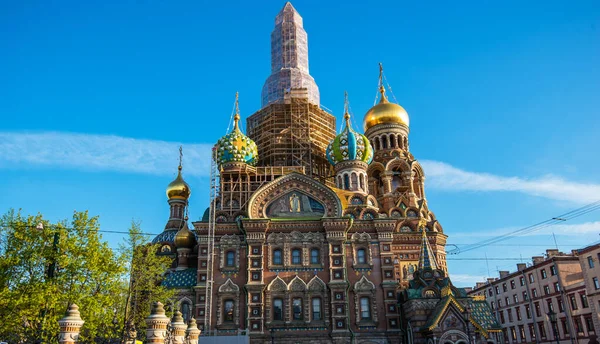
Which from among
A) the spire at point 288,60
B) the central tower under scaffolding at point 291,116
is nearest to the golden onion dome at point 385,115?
the central tower under scaffolding at point 291,116

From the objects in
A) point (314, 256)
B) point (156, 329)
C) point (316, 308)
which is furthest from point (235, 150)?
point (156, 329)

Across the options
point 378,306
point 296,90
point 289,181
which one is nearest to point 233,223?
point 289,181

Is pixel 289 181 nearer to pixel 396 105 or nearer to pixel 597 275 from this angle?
pixel 396 105

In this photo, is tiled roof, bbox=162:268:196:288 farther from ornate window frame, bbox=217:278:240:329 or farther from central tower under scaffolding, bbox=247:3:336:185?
central tower under scaffolding, bbox=247:3:336:185

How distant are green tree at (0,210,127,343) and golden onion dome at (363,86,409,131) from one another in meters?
26.5

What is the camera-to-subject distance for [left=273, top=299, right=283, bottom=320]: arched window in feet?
97.8

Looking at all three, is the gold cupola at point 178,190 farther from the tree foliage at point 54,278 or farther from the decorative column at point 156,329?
the decorative column at point 156,329

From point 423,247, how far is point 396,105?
631 inches

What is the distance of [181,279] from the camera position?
1277 inches

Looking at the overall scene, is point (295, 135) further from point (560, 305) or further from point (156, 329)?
point (156, 329)

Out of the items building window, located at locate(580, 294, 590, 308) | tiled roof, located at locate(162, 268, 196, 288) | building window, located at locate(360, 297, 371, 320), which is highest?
tiled roof, located at locate(162, 268, 196, 288)

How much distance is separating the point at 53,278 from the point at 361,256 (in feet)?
56.1

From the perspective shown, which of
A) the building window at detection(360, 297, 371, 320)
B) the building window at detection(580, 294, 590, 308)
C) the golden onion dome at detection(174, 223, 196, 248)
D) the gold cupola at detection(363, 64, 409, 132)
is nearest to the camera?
the building window at detection(360, 297, 371, 320)

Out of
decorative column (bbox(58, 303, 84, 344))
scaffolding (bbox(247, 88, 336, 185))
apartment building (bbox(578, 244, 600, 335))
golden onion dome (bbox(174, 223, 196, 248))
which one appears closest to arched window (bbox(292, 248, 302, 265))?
golden onion dome (bbox(174, 223, 196, 248))
